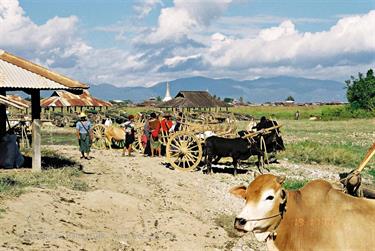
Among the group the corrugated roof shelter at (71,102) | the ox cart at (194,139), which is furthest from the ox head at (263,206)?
the corrugated roof shelter at (71,102)

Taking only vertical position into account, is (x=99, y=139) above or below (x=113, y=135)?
below

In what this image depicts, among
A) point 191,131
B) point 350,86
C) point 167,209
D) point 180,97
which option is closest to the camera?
point 167,209

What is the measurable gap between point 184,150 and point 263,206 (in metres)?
12.9

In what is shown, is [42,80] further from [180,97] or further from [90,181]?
[180,97]

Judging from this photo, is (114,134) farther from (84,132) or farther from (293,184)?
(293,184)

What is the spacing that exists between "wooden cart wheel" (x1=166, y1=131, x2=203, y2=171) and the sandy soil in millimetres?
1935

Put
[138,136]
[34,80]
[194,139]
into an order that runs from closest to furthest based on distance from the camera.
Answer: [34,80] < [194,139] < [138,136]

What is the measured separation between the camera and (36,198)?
10.3 m

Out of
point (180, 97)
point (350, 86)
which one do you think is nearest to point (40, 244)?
point (180, 97)

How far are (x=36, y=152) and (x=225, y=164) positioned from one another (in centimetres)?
750

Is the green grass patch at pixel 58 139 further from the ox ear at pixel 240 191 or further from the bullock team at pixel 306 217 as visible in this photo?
the bullock team at pixel 306 217

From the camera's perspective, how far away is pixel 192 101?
4266 cm

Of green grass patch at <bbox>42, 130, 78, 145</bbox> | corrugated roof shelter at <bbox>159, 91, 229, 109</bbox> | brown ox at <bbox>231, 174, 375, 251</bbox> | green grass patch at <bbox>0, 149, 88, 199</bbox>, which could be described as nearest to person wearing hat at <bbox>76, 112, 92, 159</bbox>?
green grass patch at <bbox>0, 149, 88, 199</bbox>

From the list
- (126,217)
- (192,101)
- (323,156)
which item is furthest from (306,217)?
(192,101)
